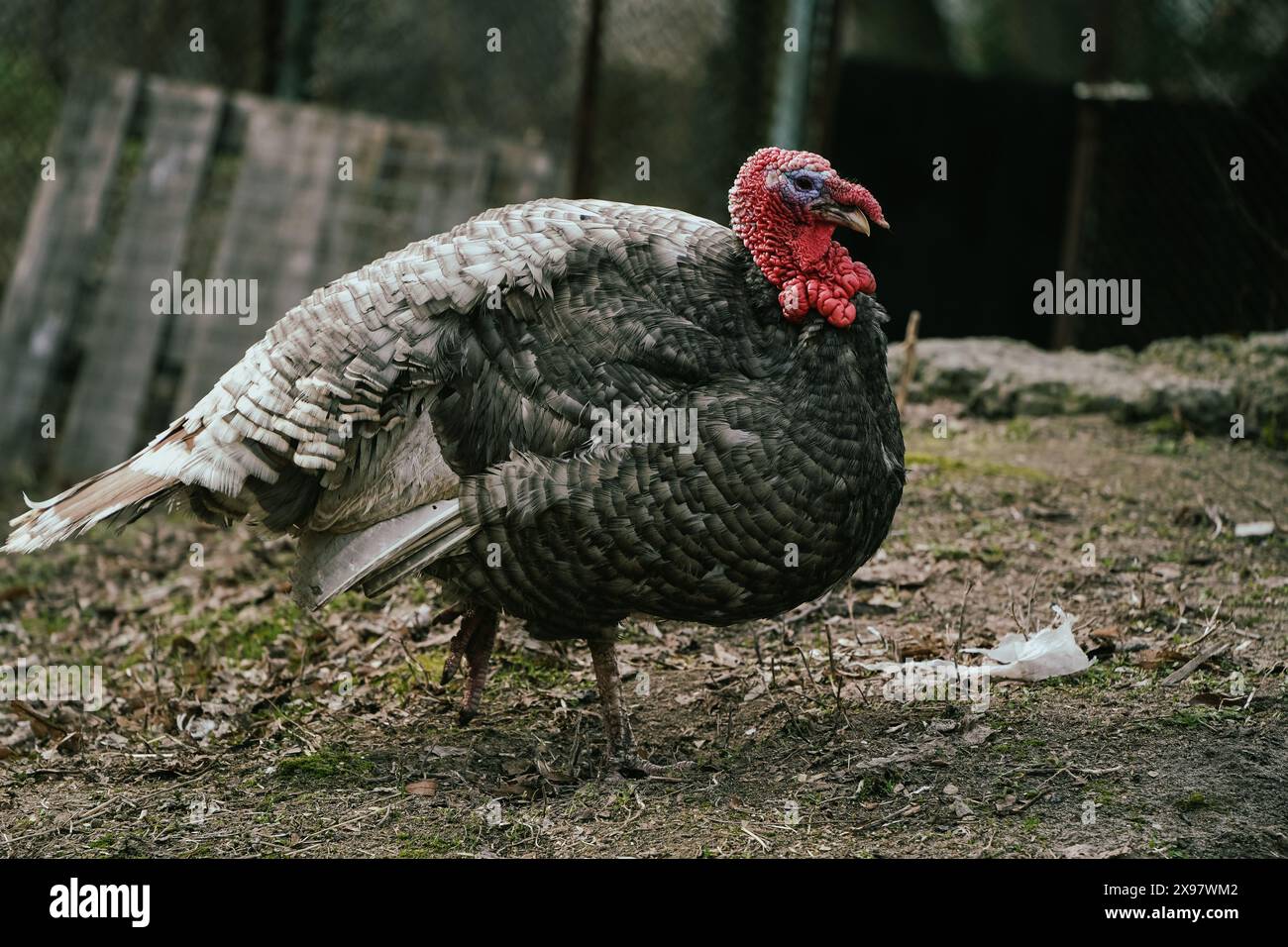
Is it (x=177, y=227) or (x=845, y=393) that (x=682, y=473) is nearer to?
(x=845, y=393)

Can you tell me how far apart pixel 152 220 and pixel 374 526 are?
4248 mm

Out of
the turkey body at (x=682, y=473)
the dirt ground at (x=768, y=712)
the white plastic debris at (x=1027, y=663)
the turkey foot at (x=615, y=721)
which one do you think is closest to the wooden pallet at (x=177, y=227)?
the dirt ground at (x=768, y=712)

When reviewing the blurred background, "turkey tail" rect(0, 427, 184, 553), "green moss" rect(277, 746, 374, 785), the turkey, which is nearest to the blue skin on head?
the turkey

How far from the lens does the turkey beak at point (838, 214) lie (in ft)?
12.8

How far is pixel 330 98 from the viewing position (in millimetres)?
8492

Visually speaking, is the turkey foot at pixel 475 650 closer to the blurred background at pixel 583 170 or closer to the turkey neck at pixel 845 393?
the turkey neck at pixel 845 393

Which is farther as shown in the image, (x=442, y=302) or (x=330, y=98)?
(x=330, y=98)

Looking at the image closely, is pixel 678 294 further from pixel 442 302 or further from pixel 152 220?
pixel 152 220

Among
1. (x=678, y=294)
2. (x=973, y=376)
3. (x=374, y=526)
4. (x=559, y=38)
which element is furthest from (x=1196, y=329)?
(x=374, y=526)

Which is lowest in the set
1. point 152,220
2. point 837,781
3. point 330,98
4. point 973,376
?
point 837,781

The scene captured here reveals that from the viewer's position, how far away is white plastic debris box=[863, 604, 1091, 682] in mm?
4211

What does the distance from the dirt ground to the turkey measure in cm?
44

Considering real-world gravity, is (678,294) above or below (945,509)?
above

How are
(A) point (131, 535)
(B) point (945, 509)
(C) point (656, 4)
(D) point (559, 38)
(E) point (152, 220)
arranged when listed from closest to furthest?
(B) point (945, 509) < (A) point (131, 535) < (E) point (152, 220) < (C) point (656, 4) < (D) point (559, 38)
